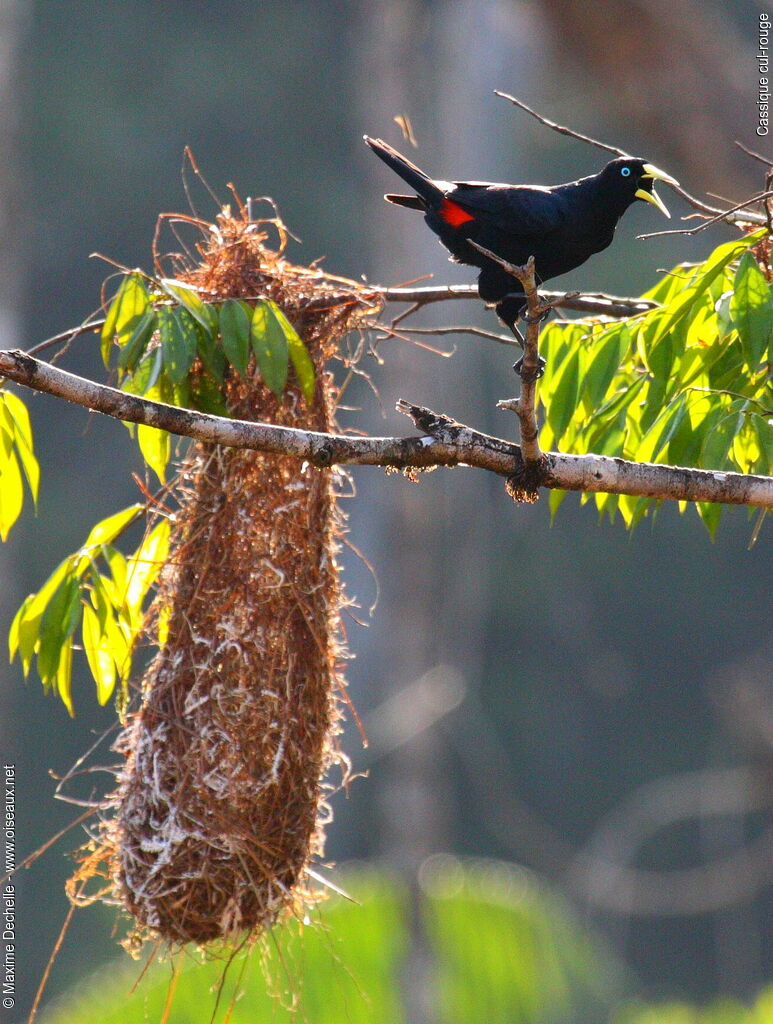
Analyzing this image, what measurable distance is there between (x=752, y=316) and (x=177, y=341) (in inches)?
43.1

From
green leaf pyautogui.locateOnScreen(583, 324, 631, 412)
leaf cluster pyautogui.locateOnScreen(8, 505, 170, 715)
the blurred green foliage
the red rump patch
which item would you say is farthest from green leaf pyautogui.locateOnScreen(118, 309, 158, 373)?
the blurred green foliage

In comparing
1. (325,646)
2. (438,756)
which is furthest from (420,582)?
(325,646)

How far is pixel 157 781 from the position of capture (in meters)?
2.60

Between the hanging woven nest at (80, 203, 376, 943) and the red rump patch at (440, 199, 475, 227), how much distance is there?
27cm

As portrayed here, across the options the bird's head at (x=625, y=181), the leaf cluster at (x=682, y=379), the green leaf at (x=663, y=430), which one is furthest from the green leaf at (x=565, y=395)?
the bird's head at (x=625, y=181)

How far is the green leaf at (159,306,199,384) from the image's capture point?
2.37 metres

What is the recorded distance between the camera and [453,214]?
8.95ft

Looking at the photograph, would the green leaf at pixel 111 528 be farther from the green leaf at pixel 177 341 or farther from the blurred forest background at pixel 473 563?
the blurred forest background at pixel 473 563

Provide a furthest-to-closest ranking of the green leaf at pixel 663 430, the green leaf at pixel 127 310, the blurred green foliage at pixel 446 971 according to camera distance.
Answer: the blurred green foliage at pixel 446 971, the green leaf at pixel 127 310, the green leaf at pixel 663 430

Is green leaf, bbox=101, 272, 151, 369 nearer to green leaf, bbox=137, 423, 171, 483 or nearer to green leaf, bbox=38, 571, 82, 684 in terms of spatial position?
green leaf, bbox=137, 423, 171, 483

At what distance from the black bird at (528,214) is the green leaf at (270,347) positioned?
49 cm

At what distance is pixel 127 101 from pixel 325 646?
16571 mm

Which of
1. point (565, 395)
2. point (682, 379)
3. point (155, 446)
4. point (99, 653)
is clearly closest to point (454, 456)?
point (565, 395)

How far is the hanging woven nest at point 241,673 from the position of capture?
2.58m
